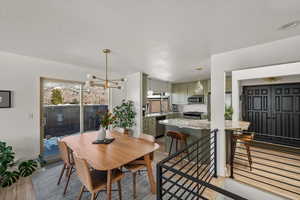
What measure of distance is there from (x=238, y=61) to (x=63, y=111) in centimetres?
403

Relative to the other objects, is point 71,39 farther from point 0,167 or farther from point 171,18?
point 0,167

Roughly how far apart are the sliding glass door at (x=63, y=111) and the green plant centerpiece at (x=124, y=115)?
24.2 inches

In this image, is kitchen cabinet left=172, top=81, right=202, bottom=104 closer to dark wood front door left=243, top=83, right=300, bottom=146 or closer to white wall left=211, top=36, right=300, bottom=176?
dark wood front door left=243, top=83, right=300, bottom=146

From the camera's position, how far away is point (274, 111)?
4234 mm

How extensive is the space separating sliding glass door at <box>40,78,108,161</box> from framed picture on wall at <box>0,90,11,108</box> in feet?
1.68

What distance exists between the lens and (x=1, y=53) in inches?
99.9

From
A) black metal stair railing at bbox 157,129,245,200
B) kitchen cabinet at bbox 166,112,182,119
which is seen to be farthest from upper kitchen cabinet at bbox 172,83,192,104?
black metal stair railing at bbox 157,129,245,200

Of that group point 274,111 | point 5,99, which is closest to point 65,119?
point 5,99

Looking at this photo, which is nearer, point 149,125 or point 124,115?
point 124,115

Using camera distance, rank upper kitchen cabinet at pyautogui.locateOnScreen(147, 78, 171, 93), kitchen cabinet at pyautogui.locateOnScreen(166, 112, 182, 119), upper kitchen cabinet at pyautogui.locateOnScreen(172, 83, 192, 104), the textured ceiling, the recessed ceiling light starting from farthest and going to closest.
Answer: upper kitchen cabinet at pyautogui.locateOnScreen(172, 83, 192, 104) < kitchen cabinet at pyautogui.locateOnScreen(166, 112, 182, 119) < upper kitchen cabinet at pyautogui.locateOnScreen(147, 78, 171, 93) < the recessed ceiling light < the textured ceiling

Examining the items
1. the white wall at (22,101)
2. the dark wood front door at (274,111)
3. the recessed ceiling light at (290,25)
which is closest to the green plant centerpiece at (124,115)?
the white wall at (22,101)

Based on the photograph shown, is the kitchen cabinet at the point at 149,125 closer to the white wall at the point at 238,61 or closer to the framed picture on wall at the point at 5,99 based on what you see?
the white wall at the point at 238,61

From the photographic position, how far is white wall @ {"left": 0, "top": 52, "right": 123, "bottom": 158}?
2.58 meters

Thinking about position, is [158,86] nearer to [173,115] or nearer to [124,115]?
[173,115]
